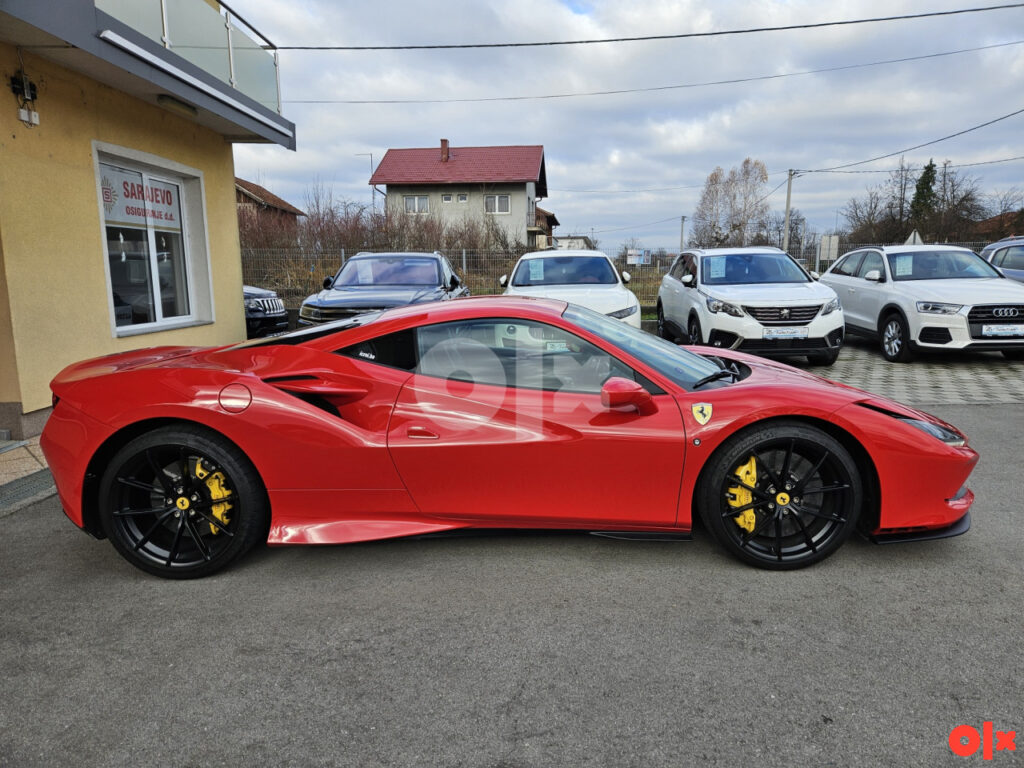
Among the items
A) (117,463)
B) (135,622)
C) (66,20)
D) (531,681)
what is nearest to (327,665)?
(531,681)

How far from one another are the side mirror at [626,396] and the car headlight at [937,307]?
790cm

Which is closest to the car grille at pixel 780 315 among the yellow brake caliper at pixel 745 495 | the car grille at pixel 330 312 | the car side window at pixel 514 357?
the car grille at pixel 330 312

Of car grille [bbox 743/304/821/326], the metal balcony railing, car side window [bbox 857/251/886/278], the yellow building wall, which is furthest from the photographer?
car side window [bbox 857/251/886/278]

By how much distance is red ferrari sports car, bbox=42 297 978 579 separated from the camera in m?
3.02

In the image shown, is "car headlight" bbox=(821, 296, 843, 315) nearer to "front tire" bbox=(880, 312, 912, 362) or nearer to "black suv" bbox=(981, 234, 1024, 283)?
"front tire" bbox=(880, 312, 912, 362)

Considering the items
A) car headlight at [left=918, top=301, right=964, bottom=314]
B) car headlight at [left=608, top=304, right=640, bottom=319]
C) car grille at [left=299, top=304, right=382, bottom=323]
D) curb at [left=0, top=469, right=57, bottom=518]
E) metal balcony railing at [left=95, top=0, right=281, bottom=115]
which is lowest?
curb at [left=0, top=469, right=57, bottom=518]

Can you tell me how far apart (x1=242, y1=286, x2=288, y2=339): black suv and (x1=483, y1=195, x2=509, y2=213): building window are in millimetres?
33947

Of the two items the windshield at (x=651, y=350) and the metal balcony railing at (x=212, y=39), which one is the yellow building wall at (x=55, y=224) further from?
the windshield at (x=651, y=350)

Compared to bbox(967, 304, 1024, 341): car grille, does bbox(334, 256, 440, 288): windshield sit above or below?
above

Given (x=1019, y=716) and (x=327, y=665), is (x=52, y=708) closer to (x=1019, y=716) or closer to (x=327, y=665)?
(x=327, y=665)

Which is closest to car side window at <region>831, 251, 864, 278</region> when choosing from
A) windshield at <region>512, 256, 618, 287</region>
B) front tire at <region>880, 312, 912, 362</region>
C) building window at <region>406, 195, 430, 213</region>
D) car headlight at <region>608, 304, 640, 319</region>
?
front tire at <region>880, 312, 912, 362</region>

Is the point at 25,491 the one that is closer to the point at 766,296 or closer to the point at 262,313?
the point at 262,313

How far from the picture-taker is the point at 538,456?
3.01 metres

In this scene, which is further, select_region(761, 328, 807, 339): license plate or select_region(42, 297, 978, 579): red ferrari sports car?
select_region(761, 328, 807, 339): license plate
